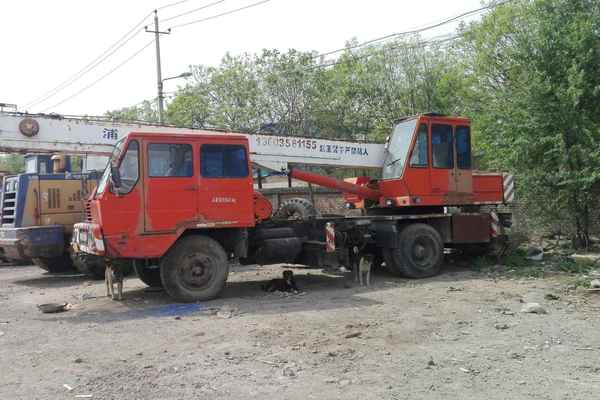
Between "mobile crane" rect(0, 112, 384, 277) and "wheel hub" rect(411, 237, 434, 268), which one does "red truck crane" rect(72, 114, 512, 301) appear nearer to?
"wheel hub" rect(411, 237, 434, 268)

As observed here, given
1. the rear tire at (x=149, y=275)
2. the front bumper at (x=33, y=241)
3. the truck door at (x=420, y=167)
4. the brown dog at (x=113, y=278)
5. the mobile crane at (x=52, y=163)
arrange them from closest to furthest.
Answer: the mobile crane at (x=52, y=163) < the brown dog at (x=113, y=278) < the rear tire at (x=149, y=275) < the truck door at (x=420, y=167) < the front bumper at (x=33, y=241)

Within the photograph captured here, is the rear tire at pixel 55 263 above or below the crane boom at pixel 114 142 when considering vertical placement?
below

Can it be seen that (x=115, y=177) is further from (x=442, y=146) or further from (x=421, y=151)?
(x=442, y=146)

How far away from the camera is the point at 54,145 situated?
9875mm

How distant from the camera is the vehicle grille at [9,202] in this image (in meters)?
13.2

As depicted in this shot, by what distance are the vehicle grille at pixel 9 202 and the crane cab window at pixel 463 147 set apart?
396 inches

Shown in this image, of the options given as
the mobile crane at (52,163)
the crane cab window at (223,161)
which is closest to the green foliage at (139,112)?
the mobile crane at (52,163)

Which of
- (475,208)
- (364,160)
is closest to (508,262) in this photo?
(475,208)

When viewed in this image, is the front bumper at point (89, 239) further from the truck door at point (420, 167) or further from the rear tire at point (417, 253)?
the truck door at point (420, 167)

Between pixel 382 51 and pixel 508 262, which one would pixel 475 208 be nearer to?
pixel 508 262

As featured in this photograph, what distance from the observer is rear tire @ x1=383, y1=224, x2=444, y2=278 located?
12.0 m

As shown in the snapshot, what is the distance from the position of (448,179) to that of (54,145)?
26.1 ft

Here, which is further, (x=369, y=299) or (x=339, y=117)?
(x=339, y=117)

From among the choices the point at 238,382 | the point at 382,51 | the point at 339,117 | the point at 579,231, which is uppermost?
the point at 382,51
